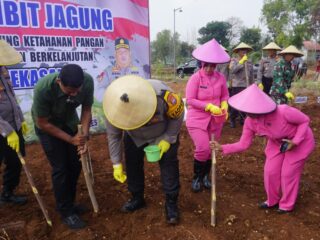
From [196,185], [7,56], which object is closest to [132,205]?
[196,185]

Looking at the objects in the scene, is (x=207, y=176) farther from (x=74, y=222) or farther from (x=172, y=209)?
(x=74, y=222)

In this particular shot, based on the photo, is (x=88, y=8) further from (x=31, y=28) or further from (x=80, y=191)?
(x=80, y=191)

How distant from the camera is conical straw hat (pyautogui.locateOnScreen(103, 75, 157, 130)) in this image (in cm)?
233

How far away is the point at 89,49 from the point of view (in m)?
5.81

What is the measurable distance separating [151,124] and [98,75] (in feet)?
11.7

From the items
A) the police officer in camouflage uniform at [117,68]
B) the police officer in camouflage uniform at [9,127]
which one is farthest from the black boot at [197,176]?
the police officer in camouflage uniform at [117,68]

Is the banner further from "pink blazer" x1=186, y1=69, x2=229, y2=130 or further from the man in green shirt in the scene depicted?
"pink blazer" x1=186, y1=69, x2=229, y2=130

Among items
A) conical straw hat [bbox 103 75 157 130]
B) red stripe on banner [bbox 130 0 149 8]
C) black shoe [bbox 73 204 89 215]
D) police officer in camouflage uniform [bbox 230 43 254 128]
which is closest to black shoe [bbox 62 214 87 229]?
black shoe [bbox 73 204 89 215]

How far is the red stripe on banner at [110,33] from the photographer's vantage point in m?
5.09

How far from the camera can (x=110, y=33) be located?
19.6 ft

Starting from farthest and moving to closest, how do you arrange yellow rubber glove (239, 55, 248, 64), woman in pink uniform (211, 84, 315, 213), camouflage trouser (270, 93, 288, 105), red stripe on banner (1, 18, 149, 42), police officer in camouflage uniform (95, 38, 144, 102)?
yellow rubber glove (239, 55, 248, 64) → police officer in camouflage uniform (95, 38, 144, 102) → camouflage trouser (270, 93, 288, 105) → red stripe on banner (1, 18, 149, 42) → woman in pink uniform (211, 84, 315, 213)

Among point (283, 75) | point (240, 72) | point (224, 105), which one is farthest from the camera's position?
point (240, 72)

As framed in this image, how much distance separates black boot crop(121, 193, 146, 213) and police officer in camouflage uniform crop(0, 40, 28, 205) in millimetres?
1103

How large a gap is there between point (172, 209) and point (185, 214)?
21cm
